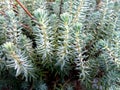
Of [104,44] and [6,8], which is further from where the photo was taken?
[6,8]

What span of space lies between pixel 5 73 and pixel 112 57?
308mm

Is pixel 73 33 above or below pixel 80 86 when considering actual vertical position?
above

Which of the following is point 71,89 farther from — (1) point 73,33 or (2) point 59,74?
(1) point 73,33

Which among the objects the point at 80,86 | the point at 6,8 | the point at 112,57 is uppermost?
the point at 6,8

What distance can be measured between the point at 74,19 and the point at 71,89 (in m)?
0.20

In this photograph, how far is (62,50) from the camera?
2.16 ft

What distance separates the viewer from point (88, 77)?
0.71 metres

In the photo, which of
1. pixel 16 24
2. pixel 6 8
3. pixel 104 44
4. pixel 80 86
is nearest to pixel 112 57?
pixel 104 44

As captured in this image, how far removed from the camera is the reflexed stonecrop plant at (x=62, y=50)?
654 mm

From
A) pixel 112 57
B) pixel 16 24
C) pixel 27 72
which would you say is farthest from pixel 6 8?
pixel 112 57

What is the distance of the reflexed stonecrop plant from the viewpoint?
0.65 metres

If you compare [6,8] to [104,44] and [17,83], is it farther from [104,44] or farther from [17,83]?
[104,44]

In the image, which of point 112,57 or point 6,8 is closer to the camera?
point 112,57

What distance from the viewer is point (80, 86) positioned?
29.7 inches
